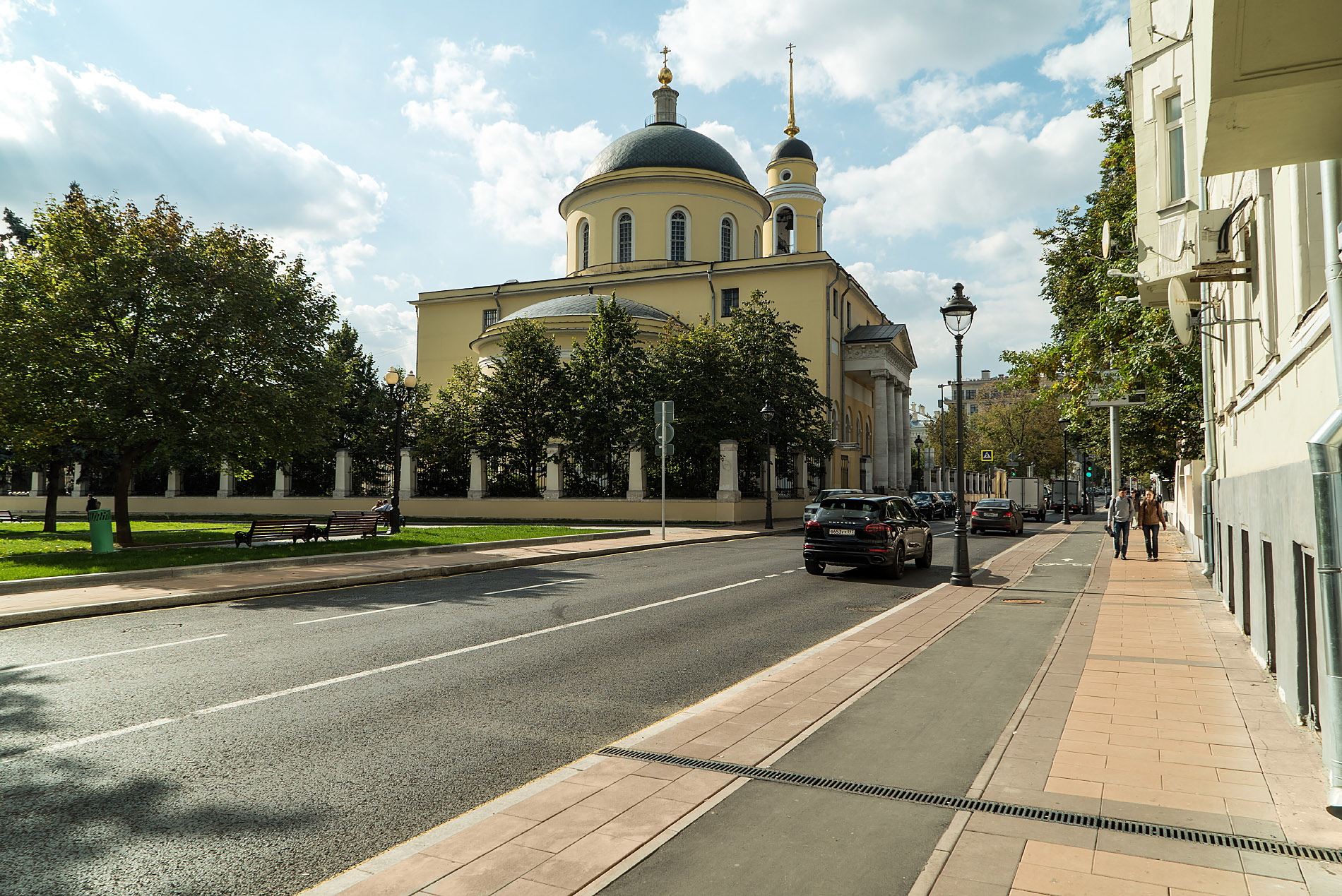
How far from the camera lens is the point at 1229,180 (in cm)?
1070

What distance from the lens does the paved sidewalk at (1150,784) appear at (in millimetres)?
3498

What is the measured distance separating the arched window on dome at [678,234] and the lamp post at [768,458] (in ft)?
78.1

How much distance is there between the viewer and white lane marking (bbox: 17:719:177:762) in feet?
17.5

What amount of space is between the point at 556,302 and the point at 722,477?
18764mm

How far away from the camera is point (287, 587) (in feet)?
44.4

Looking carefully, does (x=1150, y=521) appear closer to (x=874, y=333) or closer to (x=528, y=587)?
(x=528, y=587)

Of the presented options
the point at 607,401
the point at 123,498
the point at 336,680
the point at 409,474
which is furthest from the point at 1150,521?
the point at 409,474

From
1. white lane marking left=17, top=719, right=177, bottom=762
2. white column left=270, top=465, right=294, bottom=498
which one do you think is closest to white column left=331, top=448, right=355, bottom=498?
white column left=270, top=465, right=294, bottom=498

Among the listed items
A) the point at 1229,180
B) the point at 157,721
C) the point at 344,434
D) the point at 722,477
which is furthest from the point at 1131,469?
the point at 157,721

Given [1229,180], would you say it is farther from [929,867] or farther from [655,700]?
[929,867]

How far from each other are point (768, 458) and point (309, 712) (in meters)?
27.4

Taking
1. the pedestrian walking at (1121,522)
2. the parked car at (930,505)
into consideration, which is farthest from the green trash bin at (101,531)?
the parked car at (930,505)

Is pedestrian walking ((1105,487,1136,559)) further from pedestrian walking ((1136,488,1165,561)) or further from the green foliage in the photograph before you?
the green foliage

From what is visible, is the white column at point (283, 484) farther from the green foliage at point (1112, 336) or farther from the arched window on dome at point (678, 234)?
the green foliage at point (1112, 336)
